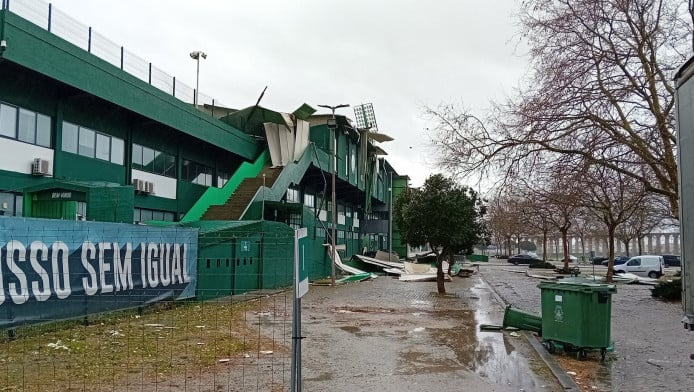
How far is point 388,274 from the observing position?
124ft

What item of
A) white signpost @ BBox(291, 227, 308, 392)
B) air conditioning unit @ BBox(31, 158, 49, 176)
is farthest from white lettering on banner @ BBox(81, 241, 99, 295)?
white signpost @ BBox(291, 227, 308, 392)

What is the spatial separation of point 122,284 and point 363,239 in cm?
4799

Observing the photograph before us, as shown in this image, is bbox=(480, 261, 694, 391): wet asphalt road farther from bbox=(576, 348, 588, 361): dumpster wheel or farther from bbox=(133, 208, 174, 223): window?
bbox=(133, 208, 174, 223): window

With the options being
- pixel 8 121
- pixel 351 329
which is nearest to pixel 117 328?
pixel 351 329

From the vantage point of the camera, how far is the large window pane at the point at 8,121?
1753 centimetres

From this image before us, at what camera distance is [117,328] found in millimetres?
11852

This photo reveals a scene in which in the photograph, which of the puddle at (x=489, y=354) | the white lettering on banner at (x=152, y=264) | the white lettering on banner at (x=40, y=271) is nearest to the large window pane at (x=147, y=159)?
the white lettering on banner at (x=152, y=264)

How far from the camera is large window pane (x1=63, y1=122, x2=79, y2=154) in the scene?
20.5 metres

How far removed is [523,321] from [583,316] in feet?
9.61

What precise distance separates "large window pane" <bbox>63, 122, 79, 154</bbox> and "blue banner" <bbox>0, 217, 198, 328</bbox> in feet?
25.1

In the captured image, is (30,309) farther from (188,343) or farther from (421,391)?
(421,391)

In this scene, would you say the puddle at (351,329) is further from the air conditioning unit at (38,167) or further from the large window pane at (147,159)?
the large window pane at (147,159)

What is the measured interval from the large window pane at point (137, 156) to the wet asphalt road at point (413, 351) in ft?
37.4

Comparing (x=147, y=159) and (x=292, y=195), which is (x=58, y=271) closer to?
(x=147, y=159)
